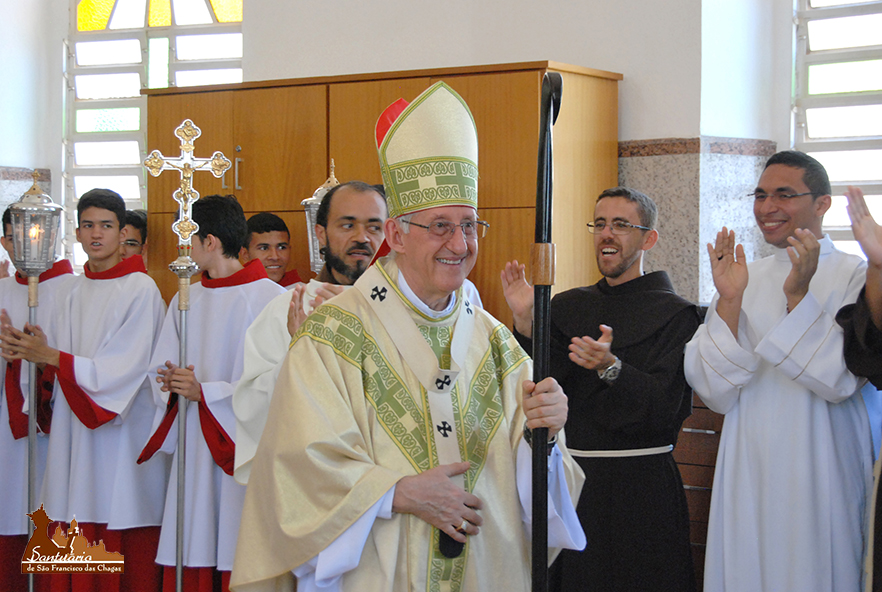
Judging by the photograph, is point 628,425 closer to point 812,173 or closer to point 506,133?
point 812,173

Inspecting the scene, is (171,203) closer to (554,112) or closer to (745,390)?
(745,390)

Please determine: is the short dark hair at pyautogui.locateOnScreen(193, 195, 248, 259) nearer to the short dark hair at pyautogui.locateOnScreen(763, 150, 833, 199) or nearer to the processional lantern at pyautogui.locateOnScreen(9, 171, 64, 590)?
the processional lantern at pyautogui.locateOnScreen(9, 171, 64, 590)

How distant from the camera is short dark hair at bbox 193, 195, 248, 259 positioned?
15.6 feet

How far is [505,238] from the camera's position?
5.55 m

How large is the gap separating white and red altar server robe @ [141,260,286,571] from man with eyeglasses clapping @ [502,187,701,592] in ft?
5.15

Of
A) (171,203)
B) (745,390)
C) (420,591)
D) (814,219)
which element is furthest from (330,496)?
(171,203)

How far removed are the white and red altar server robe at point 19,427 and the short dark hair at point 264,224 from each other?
111 centimetres

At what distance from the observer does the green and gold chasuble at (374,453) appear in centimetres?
250

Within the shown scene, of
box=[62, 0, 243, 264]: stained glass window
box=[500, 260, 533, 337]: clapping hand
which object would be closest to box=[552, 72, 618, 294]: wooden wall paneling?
box=[500, 260, 533, 337]: clapping hand

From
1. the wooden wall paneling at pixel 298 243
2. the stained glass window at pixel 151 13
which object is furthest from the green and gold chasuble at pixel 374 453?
the stained glass window at pixel 151 13

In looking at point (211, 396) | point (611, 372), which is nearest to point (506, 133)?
point (611, 372)

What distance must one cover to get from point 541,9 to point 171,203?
3.06m

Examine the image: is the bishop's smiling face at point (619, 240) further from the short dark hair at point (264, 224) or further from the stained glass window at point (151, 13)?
the stained glass window at point (151, 13)

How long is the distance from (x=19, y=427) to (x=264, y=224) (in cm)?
188
